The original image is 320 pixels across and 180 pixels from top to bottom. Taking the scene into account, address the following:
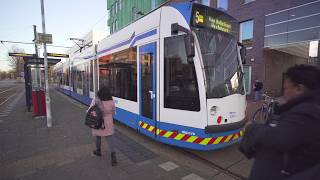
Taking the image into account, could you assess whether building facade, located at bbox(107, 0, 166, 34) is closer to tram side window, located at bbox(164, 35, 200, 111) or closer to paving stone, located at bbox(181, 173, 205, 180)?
tram side window, located at bbox(164, 35, 200, 111)

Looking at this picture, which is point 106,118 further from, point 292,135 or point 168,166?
point 292,135

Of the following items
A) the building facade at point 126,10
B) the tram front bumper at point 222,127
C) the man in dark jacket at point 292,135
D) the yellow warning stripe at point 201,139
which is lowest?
the yellow warning stripe at point 201,139

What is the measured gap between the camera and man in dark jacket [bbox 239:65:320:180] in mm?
1407

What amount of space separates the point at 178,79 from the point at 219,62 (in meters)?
0.94

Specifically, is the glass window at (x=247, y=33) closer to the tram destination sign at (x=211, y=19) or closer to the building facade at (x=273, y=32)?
the building facade at (x=273, y=32)

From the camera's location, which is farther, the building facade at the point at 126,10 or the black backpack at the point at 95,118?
the building facade at the point at 126,10

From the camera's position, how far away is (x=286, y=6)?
14.0 m

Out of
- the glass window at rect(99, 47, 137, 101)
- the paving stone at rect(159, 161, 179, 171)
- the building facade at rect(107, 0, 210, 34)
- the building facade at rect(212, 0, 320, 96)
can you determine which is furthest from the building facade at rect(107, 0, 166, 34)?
the paving stone at rect(159, 161, 179, 171)

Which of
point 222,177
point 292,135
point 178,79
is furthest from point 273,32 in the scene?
point 292,135

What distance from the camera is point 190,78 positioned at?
4559 mm

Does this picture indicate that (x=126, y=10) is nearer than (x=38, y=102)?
No

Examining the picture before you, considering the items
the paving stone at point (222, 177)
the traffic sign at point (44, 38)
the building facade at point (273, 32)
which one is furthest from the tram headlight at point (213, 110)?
the building facade at point (273, 32)

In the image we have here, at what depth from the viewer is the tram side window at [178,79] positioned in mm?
4531

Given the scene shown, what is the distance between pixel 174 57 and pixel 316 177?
146 inches
